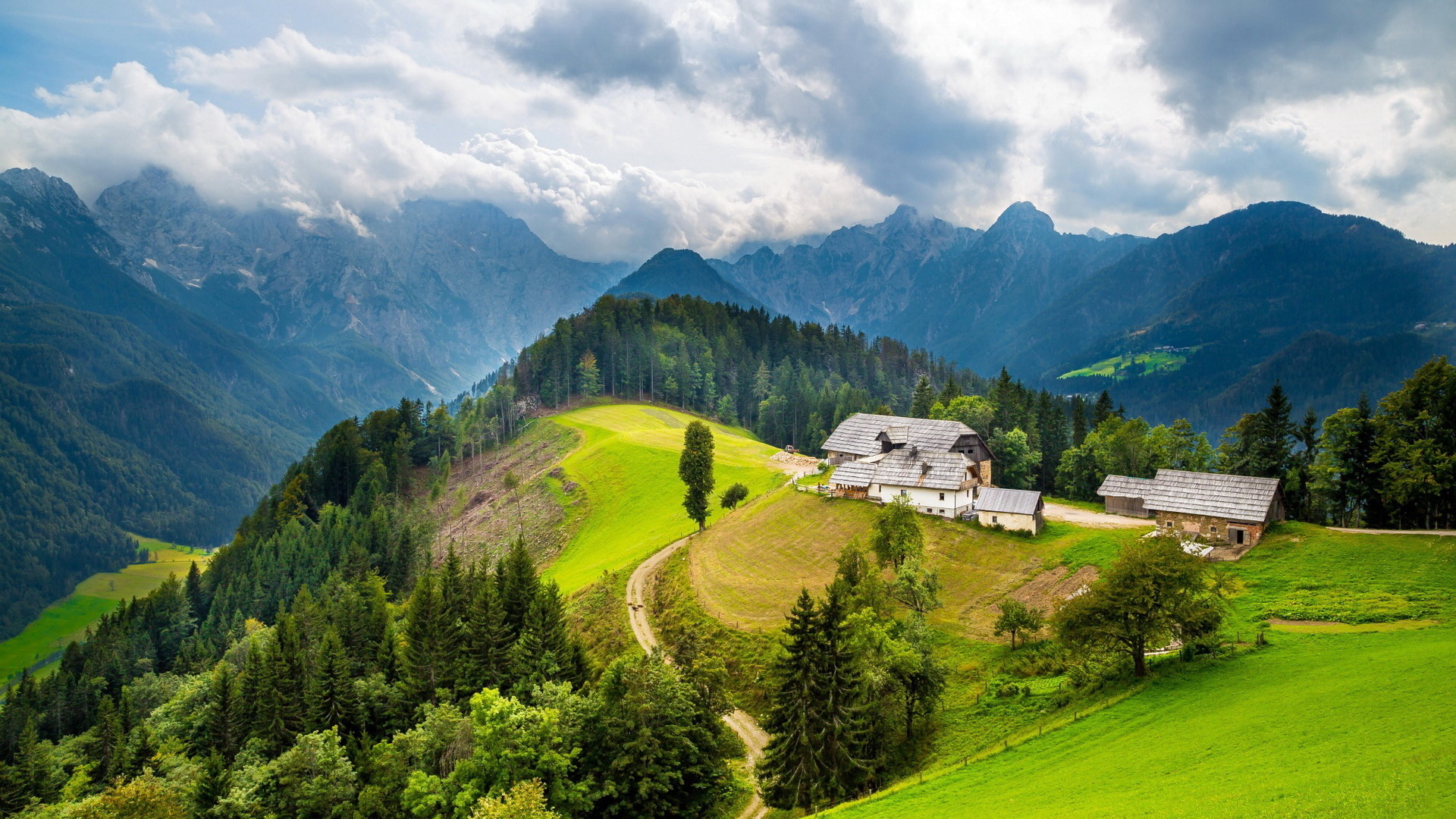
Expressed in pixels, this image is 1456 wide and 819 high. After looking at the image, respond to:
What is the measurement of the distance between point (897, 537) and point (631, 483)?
63641 mm

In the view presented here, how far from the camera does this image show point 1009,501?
215ft

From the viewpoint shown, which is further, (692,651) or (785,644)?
(692,651)

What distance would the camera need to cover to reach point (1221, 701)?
107 feet

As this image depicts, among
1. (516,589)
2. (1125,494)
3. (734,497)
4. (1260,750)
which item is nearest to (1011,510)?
(1125,494)

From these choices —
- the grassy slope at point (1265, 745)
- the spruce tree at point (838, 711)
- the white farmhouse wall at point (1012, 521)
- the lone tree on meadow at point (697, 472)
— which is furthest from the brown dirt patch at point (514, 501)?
the grassy slope at point (1265, 745)

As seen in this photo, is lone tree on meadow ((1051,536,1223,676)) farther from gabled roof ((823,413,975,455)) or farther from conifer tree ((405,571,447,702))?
conifer tree ((405,571,447,702))

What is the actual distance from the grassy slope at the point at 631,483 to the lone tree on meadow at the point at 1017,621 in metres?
42.2

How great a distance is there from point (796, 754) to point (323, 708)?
43836mm

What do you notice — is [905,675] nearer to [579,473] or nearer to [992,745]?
[992,745]

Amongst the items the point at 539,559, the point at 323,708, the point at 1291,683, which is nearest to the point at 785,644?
the point at 1291,683

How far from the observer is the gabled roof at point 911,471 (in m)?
70.8

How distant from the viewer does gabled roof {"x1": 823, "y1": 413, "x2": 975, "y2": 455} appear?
79.1 metres

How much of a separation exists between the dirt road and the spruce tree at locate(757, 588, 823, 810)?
37160mm

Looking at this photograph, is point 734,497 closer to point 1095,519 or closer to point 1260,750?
point 1095,519
